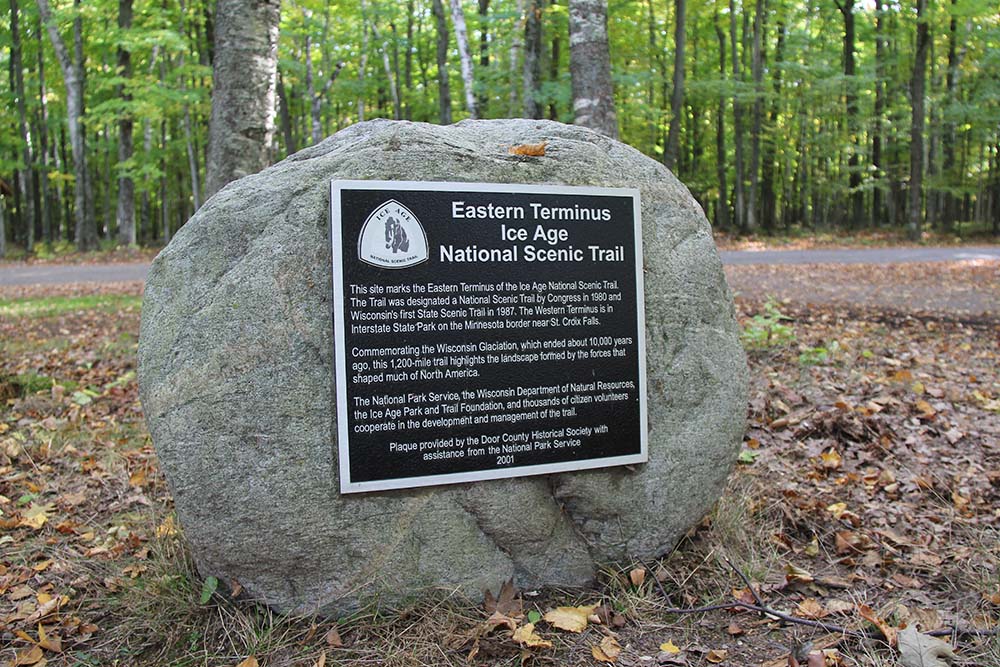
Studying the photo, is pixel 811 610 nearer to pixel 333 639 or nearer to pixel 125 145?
pixel 333 639

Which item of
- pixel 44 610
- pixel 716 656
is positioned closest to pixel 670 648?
pixel 716 656

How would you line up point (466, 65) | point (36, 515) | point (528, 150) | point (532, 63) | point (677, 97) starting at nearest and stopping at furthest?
point (528, 150)
point (36, 515)
point (532, 63)
point (466, 65)
point (677, 97)

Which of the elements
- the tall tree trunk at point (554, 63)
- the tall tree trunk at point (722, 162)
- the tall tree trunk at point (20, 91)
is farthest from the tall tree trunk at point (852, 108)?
the tall tree trunk at point (20, 91)

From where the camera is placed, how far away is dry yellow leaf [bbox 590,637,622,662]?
2706 mm

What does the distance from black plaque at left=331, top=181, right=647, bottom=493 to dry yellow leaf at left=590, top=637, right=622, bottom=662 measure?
692mm

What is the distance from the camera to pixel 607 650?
275 cm

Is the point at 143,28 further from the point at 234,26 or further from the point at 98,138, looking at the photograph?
the point at 98,138

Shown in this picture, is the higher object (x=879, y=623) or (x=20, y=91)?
(x=20, y=91)

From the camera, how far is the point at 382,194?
9.43 ft

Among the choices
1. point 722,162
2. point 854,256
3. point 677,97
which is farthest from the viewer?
point 722,162

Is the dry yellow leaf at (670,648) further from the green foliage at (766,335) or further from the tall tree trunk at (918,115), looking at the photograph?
the tall tree trunk at (918,115)

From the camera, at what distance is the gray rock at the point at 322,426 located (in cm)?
275

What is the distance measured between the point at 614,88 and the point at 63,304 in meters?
13.6

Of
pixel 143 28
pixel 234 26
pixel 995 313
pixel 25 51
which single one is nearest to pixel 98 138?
pixel 25 51
